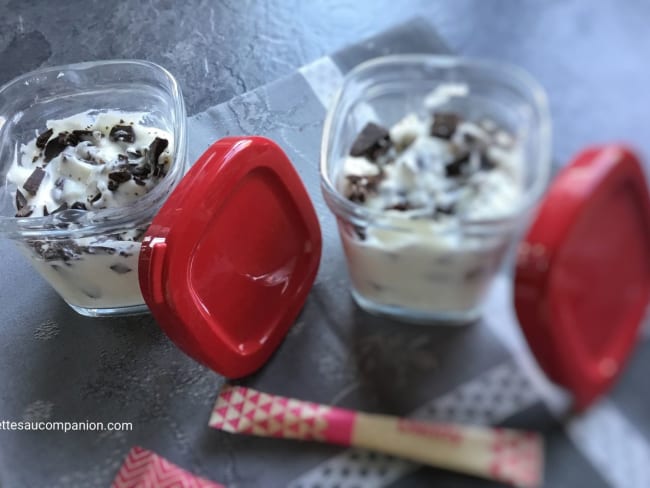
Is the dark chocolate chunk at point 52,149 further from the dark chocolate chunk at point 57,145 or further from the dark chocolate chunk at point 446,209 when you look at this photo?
the dark chocolate chunk at point 446,209

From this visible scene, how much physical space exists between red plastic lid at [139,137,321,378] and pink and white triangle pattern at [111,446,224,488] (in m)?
0.07

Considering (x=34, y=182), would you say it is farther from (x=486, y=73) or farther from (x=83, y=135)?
(x=486, y=73)

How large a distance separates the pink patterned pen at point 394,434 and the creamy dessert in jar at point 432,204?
0.08 meters

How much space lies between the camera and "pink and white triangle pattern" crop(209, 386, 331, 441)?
0.40 m

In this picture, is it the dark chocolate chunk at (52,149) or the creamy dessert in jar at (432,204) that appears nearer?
the creamy dessert in jar at (432,204)

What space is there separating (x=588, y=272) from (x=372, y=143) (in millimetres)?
151

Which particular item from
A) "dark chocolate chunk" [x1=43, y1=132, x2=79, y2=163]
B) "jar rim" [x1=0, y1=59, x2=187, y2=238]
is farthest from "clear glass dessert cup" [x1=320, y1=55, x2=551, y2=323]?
"dark chocolate chunk" [x1=43, y1=132, x2=79, y2=163]

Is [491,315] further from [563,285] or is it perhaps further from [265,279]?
[265,279]

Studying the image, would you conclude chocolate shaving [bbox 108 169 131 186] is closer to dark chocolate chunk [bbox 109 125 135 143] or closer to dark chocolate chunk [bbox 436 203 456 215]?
dark chocolate chunk [bbox 109 125 135 143]

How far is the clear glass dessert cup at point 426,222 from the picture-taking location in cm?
34

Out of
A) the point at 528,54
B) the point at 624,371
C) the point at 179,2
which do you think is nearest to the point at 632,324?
the point at 624,371

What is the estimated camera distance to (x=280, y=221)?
0.47m

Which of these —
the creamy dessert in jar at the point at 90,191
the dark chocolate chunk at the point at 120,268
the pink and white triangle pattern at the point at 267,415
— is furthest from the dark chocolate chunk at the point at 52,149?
the pink and white triangle pattern at the point at 267,415

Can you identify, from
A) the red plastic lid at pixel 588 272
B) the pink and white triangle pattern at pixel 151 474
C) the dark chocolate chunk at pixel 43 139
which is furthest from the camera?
the dark chocolate chunk at pixel 43 139
